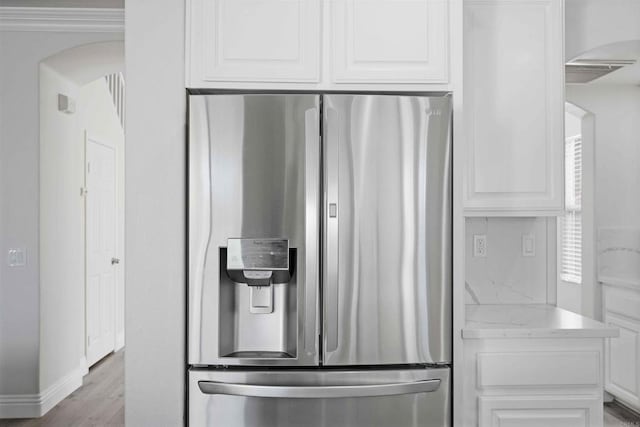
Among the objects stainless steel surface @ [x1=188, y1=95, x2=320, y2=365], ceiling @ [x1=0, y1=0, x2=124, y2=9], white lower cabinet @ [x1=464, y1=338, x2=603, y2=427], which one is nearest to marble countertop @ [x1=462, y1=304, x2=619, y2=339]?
white lower cabinet @ [x1=464, y1=338, x2=603, y2=427]

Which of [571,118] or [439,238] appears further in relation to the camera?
[571,118]

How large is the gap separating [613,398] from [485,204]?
2.64 metres

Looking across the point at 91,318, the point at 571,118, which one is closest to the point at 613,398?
the point at 571,118

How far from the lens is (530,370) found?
208 cm

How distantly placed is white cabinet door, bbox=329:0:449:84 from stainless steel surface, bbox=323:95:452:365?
15 cm

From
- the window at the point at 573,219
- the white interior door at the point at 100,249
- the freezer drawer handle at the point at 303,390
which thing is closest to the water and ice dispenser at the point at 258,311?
the freezer drawer handle at the point at 303,390

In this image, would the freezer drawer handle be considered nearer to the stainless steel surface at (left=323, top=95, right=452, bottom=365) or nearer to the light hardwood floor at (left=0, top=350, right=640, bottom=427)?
the stainless steel surface at (left=323, top=95, right=452, bottom=365)

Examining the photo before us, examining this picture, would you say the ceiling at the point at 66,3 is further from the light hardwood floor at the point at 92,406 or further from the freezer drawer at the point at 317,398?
the light hardwood floor at the point at 92,406

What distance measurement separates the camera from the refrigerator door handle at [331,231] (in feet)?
6.47

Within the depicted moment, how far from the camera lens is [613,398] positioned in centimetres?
409

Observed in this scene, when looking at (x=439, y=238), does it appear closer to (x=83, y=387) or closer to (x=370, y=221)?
(x=370, y=221)

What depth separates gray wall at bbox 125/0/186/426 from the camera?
197 centimetres

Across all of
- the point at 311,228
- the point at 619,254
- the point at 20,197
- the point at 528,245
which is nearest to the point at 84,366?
the point at 20,197

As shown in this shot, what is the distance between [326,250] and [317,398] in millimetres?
524
